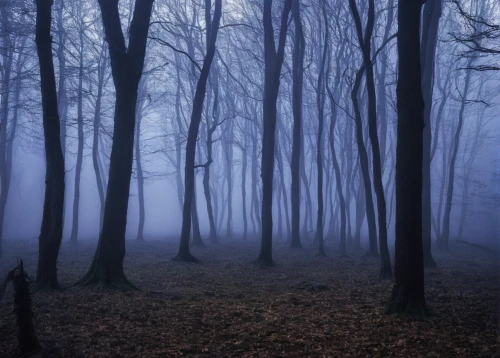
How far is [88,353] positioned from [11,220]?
44.0 metres

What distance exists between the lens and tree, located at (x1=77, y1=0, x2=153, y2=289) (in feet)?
28.8

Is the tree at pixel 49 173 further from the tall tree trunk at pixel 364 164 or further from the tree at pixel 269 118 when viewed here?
the tall tree trunk at pixel 364 164

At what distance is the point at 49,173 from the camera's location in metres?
8.23

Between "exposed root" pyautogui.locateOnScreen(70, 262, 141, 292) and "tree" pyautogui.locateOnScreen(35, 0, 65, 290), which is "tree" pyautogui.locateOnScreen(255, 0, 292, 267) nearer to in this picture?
"exposed root" pyautogui.locateOnScreen(70, 262, 141, 292)

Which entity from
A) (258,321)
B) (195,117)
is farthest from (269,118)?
(258,321)

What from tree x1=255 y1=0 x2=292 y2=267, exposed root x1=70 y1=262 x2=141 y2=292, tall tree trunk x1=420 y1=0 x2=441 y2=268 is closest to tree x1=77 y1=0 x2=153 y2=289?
exposed root x1=70 y1=262 x2=141 y2=292

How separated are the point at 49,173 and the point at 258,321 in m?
5.06

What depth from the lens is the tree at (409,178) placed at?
6398 millimetres

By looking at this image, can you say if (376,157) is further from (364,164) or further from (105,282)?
(105,282)

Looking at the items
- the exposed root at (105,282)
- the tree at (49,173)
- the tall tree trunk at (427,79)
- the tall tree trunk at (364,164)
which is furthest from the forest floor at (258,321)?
the tall tree trunk at (364,164)

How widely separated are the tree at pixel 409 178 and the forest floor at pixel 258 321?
17.4 inches

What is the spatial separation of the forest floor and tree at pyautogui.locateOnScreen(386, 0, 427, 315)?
44 cm

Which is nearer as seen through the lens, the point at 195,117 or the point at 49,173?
the point at 49,173

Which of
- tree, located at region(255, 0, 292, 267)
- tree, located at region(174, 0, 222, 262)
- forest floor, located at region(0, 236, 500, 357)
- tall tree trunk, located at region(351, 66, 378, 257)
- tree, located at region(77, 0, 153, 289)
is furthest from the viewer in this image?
tree, located at region(174, 0, 222, 262)
